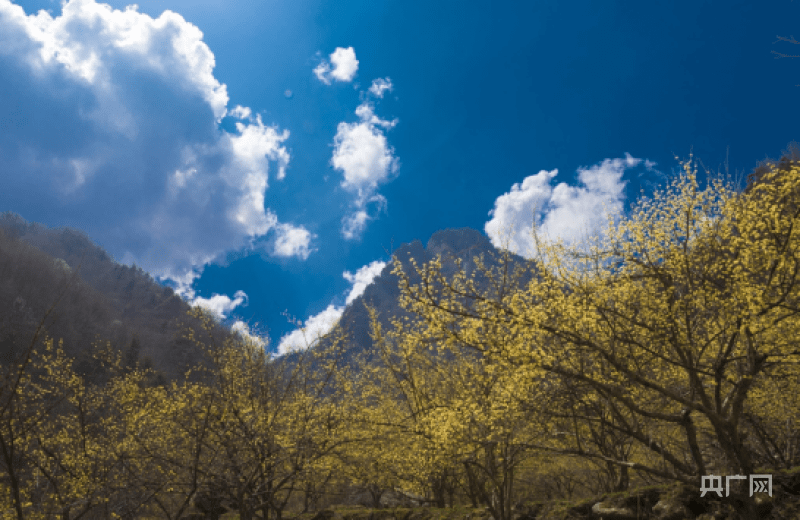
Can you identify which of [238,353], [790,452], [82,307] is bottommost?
[790,452]

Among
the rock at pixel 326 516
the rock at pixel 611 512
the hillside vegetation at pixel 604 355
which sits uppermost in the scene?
the hillside vegetation at pixel 604 355

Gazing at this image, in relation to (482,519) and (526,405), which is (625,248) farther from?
(482,519)

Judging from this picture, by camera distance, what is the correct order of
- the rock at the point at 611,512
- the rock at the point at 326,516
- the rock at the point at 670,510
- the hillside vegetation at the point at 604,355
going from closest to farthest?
the hillside vegetation at the point at 604,355 → the rock at the point at 670,510 → the rock at the point at 611,512 → the rock at the point at 326,516

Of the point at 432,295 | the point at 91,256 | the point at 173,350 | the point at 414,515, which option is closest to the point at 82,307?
the point at 173,350

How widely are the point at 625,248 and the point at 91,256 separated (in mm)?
164416

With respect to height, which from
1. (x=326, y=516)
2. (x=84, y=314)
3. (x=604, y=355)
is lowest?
(x=326, y=516)

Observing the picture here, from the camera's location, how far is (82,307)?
7850cm

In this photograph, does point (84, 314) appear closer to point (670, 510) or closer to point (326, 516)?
point (326, 516)

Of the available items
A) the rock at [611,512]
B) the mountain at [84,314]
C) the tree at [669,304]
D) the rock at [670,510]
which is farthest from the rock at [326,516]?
the mountain at [84,314]

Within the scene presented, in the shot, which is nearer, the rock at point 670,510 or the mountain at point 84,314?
the rock at point 670,510

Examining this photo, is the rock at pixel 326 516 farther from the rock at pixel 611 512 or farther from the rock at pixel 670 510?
the rock at pixel 670 510

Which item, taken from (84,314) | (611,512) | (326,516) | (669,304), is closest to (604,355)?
(669,304)

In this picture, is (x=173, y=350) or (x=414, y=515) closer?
(x=414, y=515)

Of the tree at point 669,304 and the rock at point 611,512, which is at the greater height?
the tree at point 669,304
